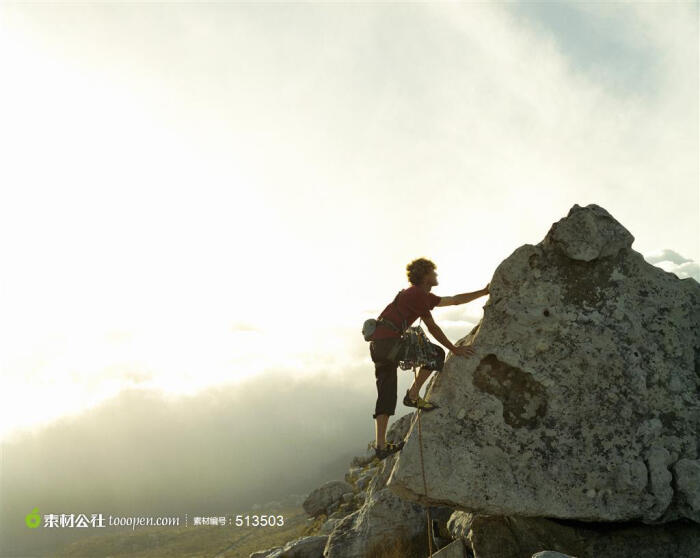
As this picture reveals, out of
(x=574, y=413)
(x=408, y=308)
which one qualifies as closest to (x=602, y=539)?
(x=574, y=413)

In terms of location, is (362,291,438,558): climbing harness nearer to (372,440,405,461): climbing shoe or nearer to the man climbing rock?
the man climbing rock

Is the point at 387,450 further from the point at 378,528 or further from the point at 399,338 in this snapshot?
the point at 378,528

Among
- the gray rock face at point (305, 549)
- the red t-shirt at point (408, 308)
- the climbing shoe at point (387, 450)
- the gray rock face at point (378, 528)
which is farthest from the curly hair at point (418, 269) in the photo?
the gray rock face at point (305, 549)

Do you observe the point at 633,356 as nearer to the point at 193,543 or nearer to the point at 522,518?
the point at 522,518

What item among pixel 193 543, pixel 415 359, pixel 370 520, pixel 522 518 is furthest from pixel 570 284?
pixel 193 543

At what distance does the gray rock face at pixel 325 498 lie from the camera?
36.9 m

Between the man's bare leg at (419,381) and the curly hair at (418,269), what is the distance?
2.14 metres

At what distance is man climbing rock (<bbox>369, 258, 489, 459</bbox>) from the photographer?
1063cm

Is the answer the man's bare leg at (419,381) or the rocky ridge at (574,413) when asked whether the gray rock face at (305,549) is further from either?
the man's bare leg at (419,381)

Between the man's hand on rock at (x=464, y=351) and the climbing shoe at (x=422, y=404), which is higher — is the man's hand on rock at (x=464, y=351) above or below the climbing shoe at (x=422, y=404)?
above

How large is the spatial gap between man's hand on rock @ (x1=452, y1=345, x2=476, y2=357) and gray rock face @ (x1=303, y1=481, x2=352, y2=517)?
3021 cm

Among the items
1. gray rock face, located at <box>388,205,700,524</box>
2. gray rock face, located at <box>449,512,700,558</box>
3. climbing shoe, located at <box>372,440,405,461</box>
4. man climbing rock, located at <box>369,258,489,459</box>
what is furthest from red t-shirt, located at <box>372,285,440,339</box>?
gray rock face, located at <box>449,512,700,558</box>

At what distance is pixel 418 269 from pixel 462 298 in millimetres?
1357

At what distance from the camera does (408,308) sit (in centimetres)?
1082
